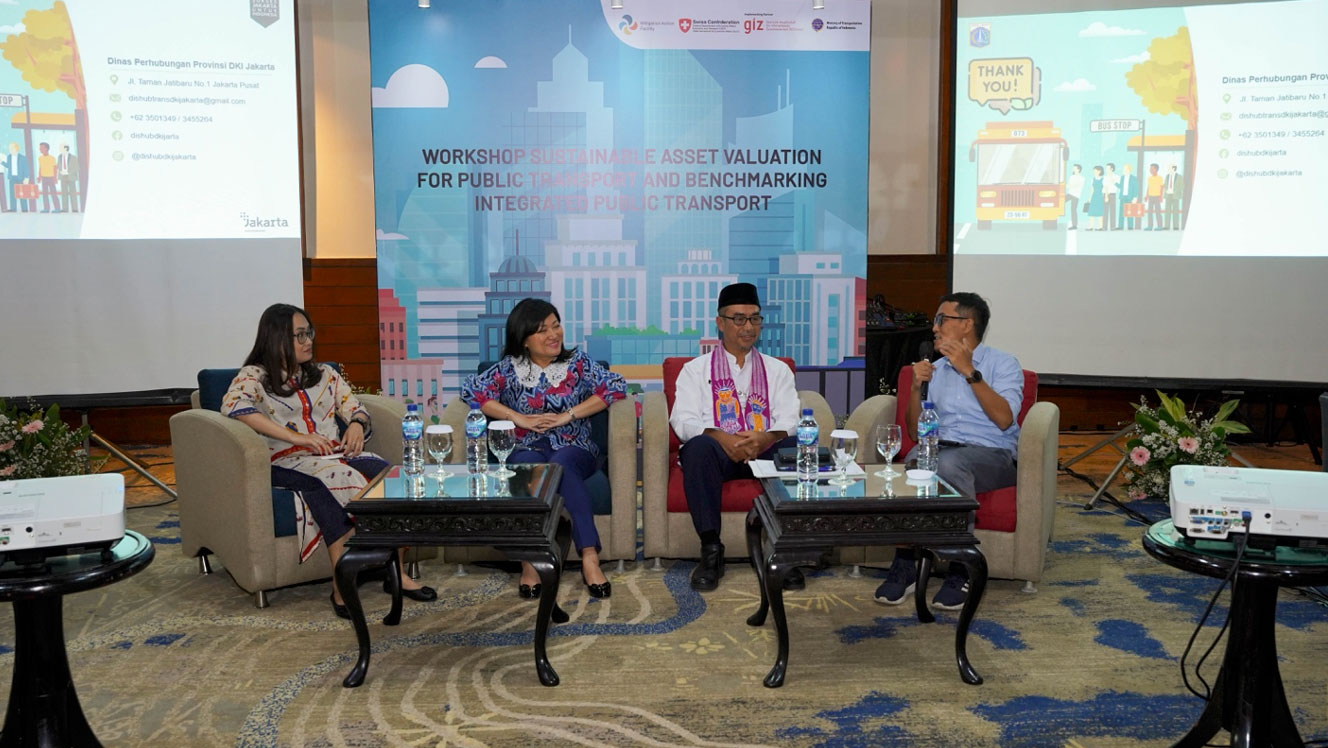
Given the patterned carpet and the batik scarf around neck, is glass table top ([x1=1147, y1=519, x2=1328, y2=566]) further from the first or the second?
the batik scarf around neck

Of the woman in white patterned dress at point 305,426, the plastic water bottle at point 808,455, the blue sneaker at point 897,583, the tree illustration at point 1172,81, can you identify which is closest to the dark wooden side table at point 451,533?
the woman in white patterned dress at point 305,426

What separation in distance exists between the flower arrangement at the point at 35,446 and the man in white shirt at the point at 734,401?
2652 mm

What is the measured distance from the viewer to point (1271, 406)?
649cm

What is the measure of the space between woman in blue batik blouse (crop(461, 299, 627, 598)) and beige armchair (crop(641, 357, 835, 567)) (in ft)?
0.72

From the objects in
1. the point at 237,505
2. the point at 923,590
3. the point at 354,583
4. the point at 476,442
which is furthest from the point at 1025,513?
the point at 237,505

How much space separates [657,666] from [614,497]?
3.29 feet

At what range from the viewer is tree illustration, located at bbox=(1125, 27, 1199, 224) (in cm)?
512

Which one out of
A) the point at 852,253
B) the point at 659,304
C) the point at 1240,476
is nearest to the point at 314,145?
the point at 659,304

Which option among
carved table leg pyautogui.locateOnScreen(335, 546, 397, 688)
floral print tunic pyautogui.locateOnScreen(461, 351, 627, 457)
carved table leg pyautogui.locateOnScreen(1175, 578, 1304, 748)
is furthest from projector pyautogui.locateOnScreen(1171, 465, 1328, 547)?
floral print tunic pyautogui.locateOnScreen(461, 351, 627, 457)

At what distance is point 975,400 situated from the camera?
379 centimetres

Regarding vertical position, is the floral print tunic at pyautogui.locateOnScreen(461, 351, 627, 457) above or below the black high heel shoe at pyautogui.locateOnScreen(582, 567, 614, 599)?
above

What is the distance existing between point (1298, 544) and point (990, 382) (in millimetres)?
1707

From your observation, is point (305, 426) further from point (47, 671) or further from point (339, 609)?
point (47, 671)

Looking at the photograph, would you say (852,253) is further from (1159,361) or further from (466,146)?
(466,146)
